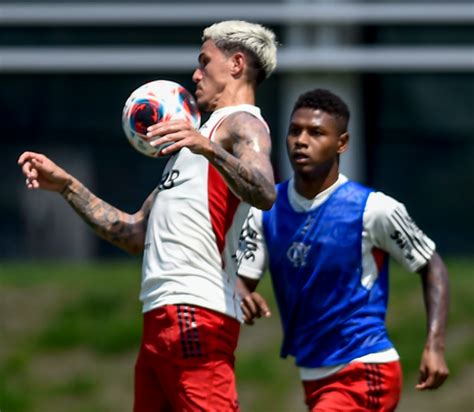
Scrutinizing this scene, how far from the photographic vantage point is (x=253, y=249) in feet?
22.1

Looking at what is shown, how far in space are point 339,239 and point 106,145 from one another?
11.4 metres

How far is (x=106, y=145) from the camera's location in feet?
58.1

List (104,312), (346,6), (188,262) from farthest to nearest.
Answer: (346,6) < (104,312) < (188,262)

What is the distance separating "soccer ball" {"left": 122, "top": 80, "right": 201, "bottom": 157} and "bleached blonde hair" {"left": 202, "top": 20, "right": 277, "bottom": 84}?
0.99 ft

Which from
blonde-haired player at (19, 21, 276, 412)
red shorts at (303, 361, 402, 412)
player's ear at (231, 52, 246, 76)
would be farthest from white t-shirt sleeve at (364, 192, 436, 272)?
player's ear at (231, 52, 246, 76)

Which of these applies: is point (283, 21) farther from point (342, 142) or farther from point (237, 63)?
point (237, 63)

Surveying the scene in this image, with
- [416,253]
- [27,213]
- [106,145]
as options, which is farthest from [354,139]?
[416,253]

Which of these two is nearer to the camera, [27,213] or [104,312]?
[104,312]

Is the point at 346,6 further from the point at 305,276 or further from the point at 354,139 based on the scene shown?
the point at 305,276

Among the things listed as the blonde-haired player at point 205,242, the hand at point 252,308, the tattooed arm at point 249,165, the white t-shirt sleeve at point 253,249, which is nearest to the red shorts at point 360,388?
the hand at point 252,308

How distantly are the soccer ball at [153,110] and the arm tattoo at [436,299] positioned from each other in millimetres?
1462

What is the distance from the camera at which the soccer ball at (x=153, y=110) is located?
5879 mm

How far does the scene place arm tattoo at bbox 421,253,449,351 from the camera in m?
6.42

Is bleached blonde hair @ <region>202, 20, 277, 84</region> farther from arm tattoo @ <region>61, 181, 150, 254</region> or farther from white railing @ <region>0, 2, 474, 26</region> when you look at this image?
white railing @ <region>0, 2, 474, 26</region>
